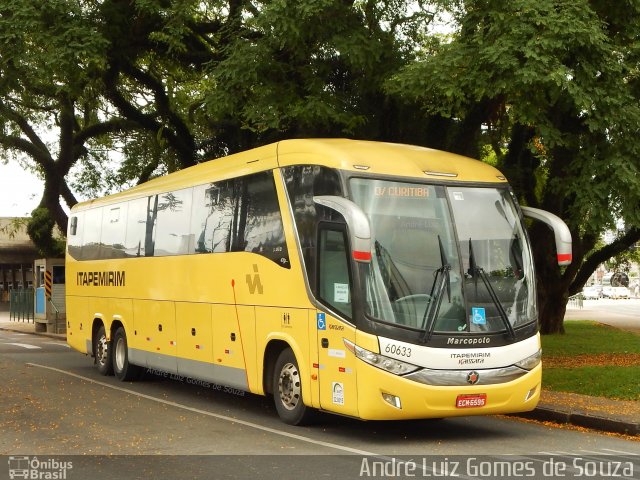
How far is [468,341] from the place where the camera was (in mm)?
10867

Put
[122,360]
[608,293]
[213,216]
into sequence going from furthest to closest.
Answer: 1. [608,293]
2. [122,360]
3. [213,216]

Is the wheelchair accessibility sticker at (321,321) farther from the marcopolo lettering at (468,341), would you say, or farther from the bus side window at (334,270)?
the marcopolo lettering at (468,341)

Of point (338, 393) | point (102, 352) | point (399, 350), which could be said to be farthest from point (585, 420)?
point (102, 352)

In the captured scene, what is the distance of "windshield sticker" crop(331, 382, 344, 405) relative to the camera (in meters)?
11.0

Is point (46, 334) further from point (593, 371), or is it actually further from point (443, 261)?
point (443, 261)

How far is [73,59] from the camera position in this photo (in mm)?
17438

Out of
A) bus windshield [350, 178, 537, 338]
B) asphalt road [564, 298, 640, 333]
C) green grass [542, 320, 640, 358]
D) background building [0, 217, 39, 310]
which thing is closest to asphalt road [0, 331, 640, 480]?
bus windshield [350, 178, 537, 338]

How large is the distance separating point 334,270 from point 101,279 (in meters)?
9.03

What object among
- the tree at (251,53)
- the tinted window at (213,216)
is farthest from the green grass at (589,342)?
the tinted window at (213,216)

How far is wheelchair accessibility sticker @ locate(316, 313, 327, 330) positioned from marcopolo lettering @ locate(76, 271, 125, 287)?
7505 millimetres

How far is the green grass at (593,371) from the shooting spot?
15547mm

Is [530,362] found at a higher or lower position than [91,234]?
lower

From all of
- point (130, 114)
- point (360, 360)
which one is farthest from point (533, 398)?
point (130, 114)

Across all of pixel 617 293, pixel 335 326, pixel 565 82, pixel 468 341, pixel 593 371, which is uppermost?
pixel 565 82
